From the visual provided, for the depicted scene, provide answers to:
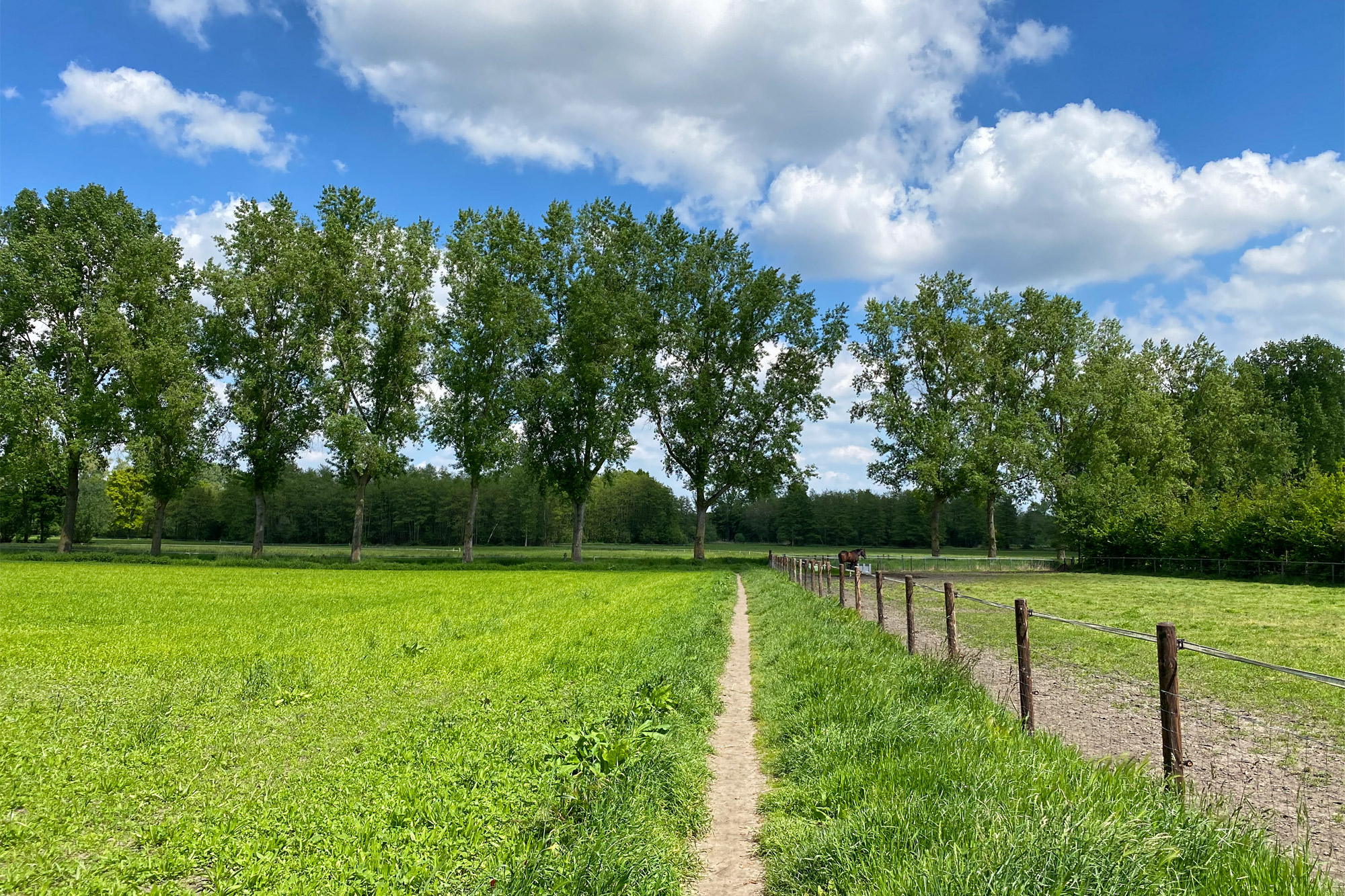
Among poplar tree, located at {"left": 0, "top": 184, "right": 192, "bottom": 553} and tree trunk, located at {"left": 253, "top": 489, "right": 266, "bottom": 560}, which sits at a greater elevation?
poplar tree, located at {"left": 0, "top": 184, "right": 192, "bottom": 553}

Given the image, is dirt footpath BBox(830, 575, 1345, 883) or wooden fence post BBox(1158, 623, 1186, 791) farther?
dirt footpath BBox(830, 575, 1345, 883)

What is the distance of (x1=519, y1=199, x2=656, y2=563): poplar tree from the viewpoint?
45.3m

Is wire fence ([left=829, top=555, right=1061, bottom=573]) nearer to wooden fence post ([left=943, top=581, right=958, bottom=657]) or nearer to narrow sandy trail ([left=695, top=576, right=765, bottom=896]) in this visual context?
wooden fence post ([left=943, top=581, right=958, bottom=657])

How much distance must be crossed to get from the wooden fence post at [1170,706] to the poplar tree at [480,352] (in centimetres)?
3988

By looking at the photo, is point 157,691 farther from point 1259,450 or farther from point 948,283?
point 1259,450

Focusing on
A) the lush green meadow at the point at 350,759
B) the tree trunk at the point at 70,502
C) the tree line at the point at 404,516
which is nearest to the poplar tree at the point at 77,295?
the tree trunk at the point at 70,502

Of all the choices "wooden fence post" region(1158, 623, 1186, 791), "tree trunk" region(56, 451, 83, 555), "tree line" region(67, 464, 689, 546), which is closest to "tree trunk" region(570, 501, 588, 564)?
"tree trunk" region(56, 451, 83, 555)

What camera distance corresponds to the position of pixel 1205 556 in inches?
1677

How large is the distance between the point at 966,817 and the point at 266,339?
4758 centimetres

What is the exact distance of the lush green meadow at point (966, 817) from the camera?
3639mm

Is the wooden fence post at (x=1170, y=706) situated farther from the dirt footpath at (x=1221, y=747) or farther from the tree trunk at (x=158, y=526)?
the tree trunk at (x=158, y=526)

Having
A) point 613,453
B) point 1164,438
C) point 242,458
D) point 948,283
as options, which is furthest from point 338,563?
point 1164,438

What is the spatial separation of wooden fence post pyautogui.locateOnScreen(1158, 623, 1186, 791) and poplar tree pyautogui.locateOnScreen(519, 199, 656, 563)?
1594 inches

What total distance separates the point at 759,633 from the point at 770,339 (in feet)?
115
